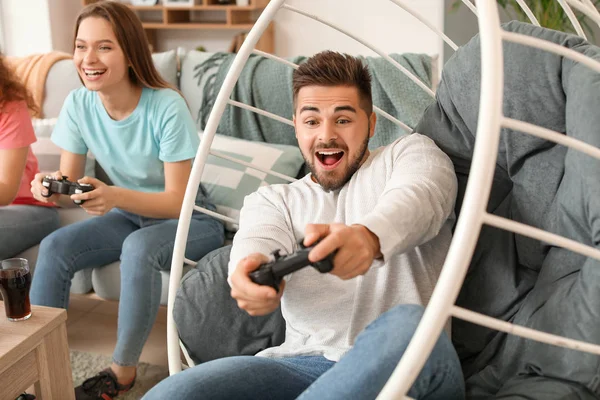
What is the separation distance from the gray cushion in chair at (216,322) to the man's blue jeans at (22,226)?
81 centimetres

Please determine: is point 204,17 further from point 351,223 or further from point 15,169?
point 351,223

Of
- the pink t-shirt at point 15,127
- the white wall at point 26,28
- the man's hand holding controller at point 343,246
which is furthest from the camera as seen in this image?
the white wall at point 26,28

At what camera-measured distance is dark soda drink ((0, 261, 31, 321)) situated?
4.51ft

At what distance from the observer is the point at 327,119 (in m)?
1.17

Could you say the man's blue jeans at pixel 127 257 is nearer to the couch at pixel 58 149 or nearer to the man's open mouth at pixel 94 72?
the couch at pixel 58 149

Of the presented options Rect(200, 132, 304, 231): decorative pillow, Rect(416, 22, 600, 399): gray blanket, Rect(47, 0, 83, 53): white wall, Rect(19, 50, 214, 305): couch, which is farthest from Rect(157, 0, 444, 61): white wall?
Rect(416, 22, 600, 399): gray blanket

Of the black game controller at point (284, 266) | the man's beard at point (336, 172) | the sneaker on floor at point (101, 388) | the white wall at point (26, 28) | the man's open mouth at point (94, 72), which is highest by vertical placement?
the white wall at point (26, 28)

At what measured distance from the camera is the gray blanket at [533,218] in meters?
0.94

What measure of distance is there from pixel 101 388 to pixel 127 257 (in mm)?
340

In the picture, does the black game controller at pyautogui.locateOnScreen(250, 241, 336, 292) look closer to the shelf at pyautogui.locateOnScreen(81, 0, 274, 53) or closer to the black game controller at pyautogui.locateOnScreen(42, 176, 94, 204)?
the black game controller at pyautogui.locateOnScreen(42, 176, 94, 204)

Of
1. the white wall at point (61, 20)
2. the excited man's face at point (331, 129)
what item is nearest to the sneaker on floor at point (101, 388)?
the excited man's face at point (331, 129)

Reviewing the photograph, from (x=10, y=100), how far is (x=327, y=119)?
1.19 metres

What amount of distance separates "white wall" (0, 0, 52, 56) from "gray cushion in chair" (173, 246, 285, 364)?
2668 mm

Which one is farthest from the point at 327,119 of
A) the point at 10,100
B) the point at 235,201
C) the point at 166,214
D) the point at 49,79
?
the point at 49,79
